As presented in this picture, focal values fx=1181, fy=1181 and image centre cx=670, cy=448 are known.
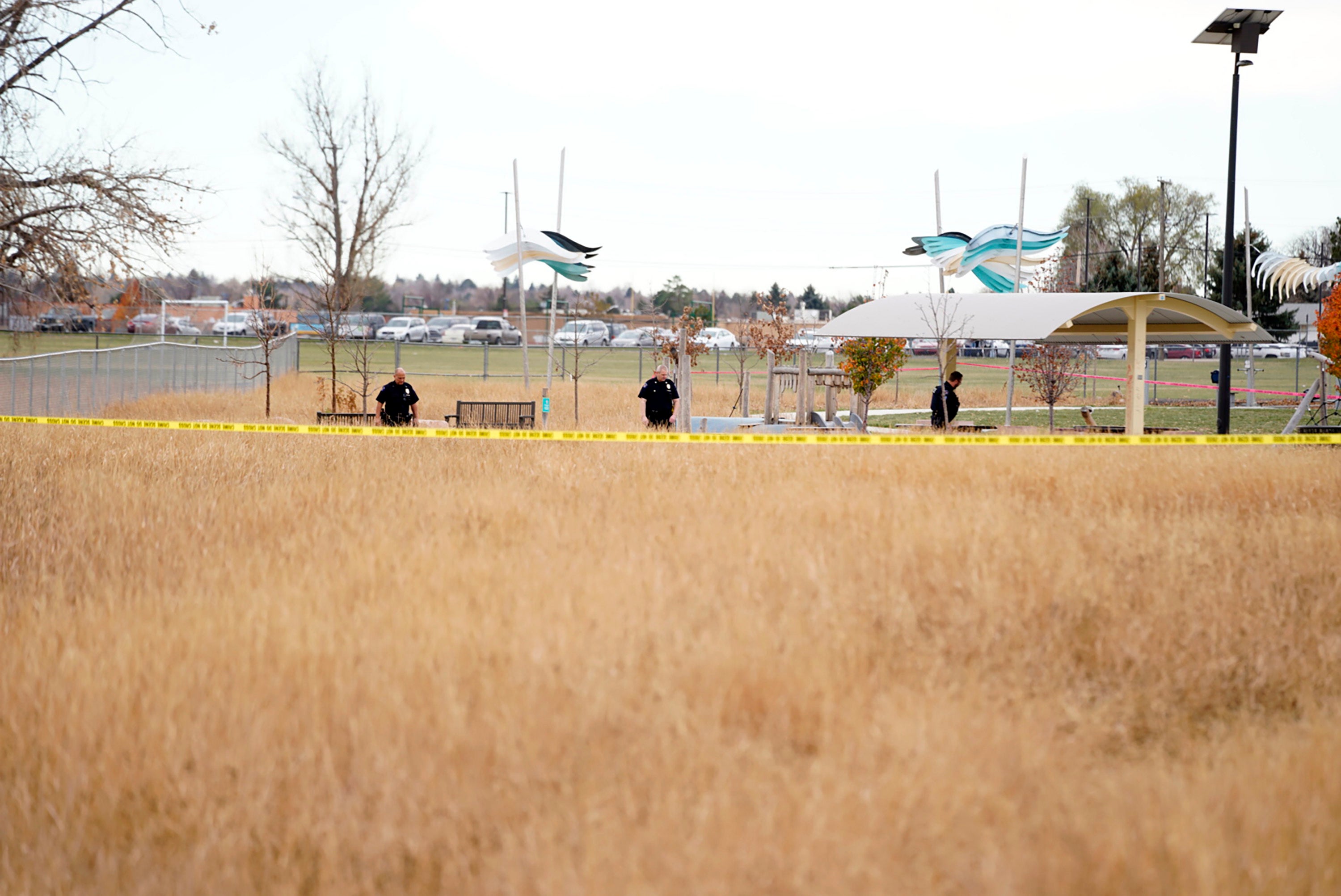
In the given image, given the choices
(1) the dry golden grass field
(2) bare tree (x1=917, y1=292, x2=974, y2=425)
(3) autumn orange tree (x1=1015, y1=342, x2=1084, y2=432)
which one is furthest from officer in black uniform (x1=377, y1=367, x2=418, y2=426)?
(3) autumn orange tree (x1=1015, y1=342, x2=1084, y2=432)

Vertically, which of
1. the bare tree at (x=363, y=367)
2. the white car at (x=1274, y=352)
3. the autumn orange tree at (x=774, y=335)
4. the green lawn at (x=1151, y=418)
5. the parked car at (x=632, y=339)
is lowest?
the green lawn at (x=1151, y=418)

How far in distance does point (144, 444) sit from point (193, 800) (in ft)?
41.0

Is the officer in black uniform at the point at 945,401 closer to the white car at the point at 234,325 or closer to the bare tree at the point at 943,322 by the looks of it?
the bare tree at the point at 943,322

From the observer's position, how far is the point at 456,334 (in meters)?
69.8

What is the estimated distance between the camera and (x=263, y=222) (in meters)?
45.4

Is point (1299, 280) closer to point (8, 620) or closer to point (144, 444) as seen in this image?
point (144, 444)

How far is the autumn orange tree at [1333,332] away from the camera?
23.5m

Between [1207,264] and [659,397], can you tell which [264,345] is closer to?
[659,397]

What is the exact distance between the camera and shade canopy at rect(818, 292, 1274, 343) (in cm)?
1970

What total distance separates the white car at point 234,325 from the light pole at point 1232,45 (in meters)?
56.5

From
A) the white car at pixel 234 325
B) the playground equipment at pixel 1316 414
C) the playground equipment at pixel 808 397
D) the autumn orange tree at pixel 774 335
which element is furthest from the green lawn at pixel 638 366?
the playground equipment at pixel 808 397

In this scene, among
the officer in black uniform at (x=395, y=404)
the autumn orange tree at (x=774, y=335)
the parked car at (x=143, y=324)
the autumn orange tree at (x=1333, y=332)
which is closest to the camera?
the officer in black uniform at (x=395, y=404)

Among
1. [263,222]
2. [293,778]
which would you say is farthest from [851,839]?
[263,222]

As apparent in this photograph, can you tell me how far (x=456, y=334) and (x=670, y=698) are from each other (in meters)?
65.9
